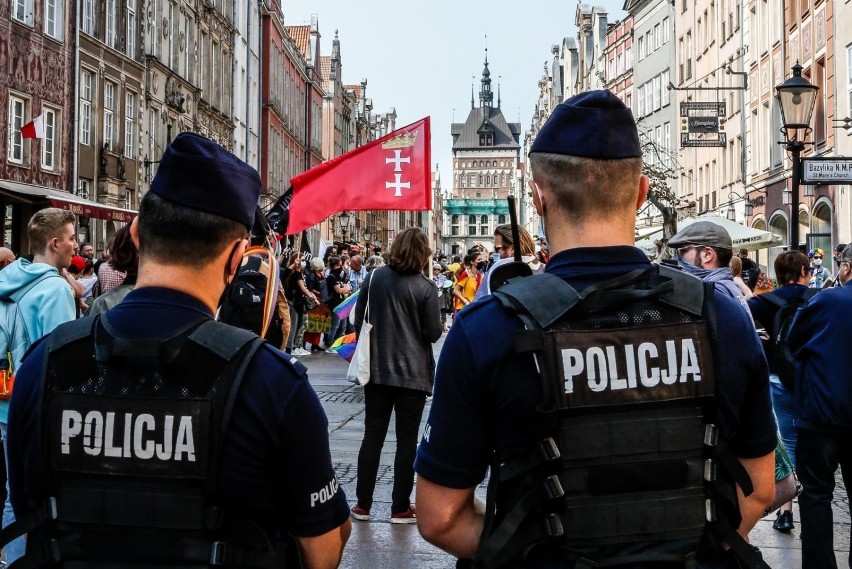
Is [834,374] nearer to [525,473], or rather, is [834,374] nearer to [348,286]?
[525,473]

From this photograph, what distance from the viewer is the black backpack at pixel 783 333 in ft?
21.1

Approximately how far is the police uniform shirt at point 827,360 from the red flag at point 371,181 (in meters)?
5.04

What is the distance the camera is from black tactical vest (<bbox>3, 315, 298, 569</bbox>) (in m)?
2.41

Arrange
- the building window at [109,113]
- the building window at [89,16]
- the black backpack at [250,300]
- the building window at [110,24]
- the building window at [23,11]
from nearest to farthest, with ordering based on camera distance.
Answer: the black backpack at [250,300], the building window at [23,11], the building window at [89,16], the building window at [109,113], the building window at [110,24]

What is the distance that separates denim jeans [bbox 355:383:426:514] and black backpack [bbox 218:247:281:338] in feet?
3.06

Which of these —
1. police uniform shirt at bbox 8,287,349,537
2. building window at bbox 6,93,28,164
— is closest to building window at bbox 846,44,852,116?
building window at bbox 6,93,28,164

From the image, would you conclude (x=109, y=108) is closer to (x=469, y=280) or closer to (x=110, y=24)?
(x=110, y=24)

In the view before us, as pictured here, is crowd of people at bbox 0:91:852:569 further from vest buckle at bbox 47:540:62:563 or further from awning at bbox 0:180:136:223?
awning at bbox 0:180:136:223

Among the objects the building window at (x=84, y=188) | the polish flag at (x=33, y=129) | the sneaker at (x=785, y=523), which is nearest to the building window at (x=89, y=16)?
the building window at (x=84, y=188)

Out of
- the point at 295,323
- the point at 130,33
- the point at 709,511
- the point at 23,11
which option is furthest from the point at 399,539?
the point at 130,33

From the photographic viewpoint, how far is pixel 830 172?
13.9 m

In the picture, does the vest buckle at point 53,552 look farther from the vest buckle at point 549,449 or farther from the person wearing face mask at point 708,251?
the person wearing face mask at point 708,251

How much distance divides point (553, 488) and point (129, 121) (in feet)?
101

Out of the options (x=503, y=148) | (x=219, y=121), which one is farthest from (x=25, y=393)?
(x=503, y=148)
